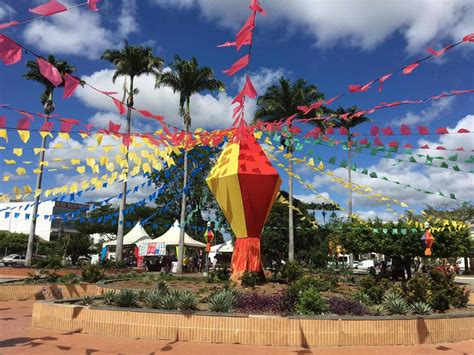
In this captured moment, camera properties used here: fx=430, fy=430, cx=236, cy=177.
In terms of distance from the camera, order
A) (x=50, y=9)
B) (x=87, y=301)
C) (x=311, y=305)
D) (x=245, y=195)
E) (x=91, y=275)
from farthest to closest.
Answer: (x=91, y=275) < (x=245, y=195) < (x=87, y=301) < (x=311, y=305) < (x=50, y=9)

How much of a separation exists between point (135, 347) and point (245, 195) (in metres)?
6.83

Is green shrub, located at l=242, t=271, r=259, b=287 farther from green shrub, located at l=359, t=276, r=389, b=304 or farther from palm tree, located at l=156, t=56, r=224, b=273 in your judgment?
palm tree, located at l=156, t=56, r=224, b=273

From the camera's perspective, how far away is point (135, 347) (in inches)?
267

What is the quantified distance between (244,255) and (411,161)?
18.7 feet

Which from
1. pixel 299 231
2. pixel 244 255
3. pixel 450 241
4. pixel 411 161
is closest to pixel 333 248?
pixel 450 241

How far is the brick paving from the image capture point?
6.57m

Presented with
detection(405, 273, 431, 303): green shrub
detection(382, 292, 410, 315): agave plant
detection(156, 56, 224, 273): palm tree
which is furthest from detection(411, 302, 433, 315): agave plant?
detection(156, 56, 224, 273): palm tree

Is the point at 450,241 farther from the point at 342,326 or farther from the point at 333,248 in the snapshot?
the point at 342,326

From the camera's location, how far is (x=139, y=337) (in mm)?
7457

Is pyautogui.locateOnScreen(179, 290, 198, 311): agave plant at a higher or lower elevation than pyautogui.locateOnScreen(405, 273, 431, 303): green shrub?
lower


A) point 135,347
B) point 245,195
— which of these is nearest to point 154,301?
point 135,347

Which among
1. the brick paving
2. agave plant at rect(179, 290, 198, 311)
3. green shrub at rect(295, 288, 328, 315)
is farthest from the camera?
green shrub at rect(295, 288, 328, 315)

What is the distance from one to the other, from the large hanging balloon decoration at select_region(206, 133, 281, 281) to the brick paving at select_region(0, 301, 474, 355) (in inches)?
242

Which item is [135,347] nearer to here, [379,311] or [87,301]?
[87,301]
